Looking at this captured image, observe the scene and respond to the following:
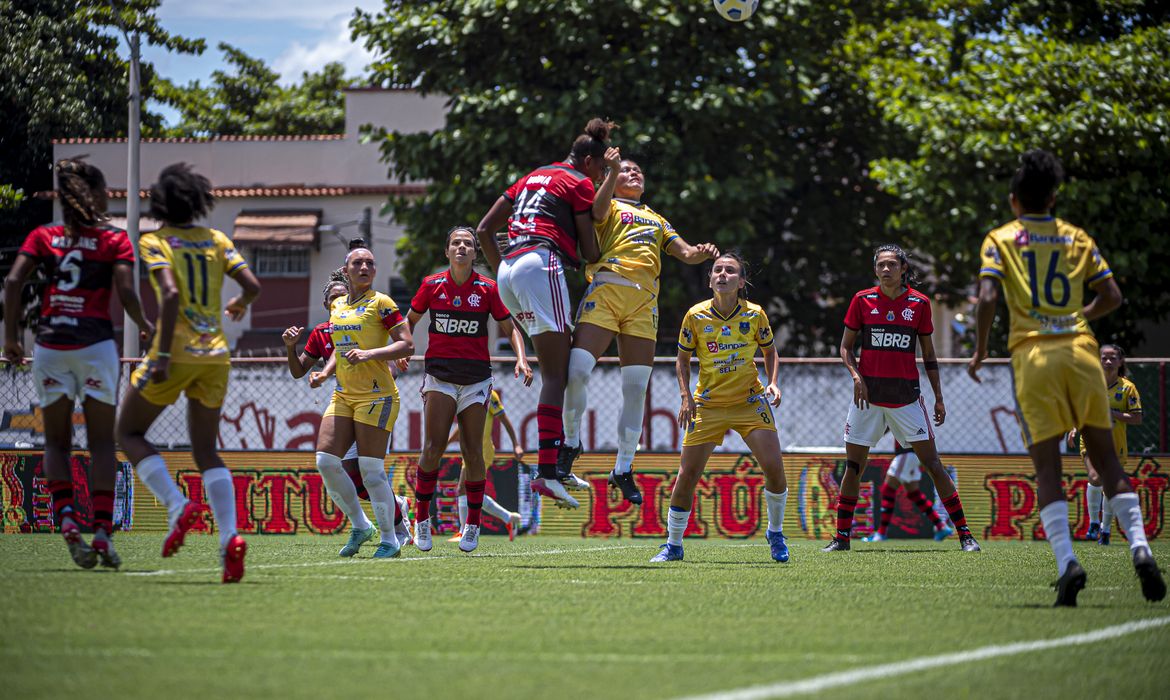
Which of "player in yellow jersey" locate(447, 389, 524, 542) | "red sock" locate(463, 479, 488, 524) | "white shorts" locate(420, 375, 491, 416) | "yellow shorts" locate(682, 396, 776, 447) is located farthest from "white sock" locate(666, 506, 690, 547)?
"player in yellow jersey" locate(447, 389, 524, 542)

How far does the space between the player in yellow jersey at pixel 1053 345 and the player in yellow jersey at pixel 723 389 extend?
3375 millimetres

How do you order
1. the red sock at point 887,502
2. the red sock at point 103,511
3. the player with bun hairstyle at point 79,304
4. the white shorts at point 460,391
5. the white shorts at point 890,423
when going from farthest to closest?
the red sock at point 887,502
the white shorts at point 890,423
the white shorts at point 460,391
the red sock at point 103,511
the player with bun hairstyle at point 79,304

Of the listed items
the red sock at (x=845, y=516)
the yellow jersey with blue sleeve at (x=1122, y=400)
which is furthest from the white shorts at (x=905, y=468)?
the yellow jersey with blue sleeve at (x=1122, y=400)

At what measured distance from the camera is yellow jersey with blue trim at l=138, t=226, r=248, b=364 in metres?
7.59

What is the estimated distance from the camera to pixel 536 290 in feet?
28.8

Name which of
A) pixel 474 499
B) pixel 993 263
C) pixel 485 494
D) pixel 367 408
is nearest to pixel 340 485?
pixel 367 408

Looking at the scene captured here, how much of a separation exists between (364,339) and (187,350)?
2.95 metres

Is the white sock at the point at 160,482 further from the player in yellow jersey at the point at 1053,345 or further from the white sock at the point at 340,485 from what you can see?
the player in yellow jersey at the point at 1053,345

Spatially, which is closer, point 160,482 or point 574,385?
point 160,482

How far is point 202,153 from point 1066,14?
96.4 ft

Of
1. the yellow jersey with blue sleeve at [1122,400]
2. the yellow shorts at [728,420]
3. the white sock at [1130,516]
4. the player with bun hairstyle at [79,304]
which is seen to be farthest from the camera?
the yellow jersey with blue sleeve at [1122,400]

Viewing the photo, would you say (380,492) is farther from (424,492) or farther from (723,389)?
(723,389)

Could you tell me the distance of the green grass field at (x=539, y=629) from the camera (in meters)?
4.67

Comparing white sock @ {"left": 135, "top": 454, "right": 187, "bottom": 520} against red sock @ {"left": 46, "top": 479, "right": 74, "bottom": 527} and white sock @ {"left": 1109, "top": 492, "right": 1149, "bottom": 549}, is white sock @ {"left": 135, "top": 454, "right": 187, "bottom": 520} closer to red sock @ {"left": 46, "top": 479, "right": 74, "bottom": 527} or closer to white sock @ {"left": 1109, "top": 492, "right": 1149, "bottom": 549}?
red sock @ {"left": 46, "top": 479, "right": 74, "bottom": 527}
